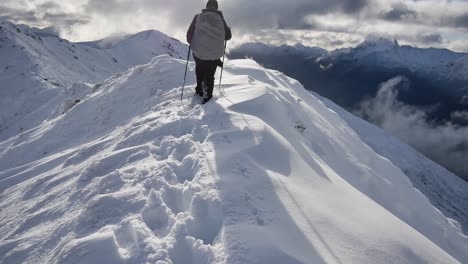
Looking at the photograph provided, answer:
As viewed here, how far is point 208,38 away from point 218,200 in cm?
Result: 718

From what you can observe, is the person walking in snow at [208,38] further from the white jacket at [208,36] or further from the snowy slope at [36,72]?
the snowy slope at [36,72]

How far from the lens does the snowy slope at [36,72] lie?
→ 4088 centimetres

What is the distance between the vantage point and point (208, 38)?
11219 millimetres

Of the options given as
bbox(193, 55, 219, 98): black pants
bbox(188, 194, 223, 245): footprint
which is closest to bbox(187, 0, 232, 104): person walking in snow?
bbox(193, 55, 219, 98): black pants

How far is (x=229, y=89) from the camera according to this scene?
12891 millimetres

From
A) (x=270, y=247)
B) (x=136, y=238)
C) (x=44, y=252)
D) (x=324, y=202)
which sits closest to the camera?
(x=270, y=247)

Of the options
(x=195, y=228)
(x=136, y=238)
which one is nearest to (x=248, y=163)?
(x=195, y=228)

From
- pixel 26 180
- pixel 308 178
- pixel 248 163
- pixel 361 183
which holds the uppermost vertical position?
pixel 248 163

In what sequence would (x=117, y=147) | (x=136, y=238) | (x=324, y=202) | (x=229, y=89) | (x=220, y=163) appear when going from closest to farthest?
(x=136, y=238)
(x=324, y=202)
(x=220, y=163)
(x=117, y=147)
(x=229, y=89)

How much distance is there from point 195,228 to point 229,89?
830 centimetres

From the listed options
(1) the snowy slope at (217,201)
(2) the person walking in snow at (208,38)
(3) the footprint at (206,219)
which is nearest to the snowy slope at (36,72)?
(2) the person walking in snow at (208,38)

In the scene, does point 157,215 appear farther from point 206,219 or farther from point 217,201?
point 217,201

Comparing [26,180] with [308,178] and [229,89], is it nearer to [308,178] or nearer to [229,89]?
[229,89]

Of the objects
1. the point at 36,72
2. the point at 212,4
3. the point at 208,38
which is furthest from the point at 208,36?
the point at 36,72
